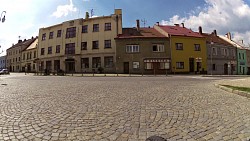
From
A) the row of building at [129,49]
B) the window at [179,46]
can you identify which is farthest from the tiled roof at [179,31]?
the window at [179,46]

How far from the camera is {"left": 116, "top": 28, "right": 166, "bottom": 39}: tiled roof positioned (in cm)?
4147

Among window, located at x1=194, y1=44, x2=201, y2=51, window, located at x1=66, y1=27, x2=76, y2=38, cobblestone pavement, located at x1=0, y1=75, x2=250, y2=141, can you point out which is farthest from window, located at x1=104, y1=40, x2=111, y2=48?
cobblestone pavement, located at x1=0, y1=75, x2=250, y2=141

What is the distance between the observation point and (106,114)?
606 cm

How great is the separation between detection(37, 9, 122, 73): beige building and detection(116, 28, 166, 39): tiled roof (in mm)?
1823

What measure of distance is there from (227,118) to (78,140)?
3934mm

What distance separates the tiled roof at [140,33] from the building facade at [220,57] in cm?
1224

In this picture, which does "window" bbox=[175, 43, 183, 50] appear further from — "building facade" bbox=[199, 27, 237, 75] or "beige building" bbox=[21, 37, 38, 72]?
"beige building" bbox=[21, 37, 38, 72]

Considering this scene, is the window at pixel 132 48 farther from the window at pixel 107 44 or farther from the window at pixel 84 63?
the window at pixel 84 63

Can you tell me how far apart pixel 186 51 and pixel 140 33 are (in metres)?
10.0

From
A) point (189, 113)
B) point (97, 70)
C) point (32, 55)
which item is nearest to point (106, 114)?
point (189, 113)

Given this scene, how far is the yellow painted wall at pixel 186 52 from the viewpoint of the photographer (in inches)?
1640

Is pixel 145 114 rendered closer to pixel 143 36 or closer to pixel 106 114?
pixel 106 114

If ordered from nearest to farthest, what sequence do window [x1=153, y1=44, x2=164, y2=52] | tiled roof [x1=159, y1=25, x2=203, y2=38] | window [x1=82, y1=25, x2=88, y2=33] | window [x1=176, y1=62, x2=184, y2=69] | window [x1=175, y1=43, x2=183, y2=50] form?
1. window [x1=153, y1=44, x2=164, y2=52]
2. window [x1=176, y1=62, x2=184, y2=69]
3. window [x1=175, y1=43, x2=183, y2=50]
4. tiled roof [x1=159, y1=25, x2=203, y2=38]
5. window [x1=82, y1=25, x2=88, y2=33]

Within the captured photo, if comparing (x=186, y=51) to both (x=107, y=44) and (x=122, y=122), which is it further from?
(x=122, y=122)
